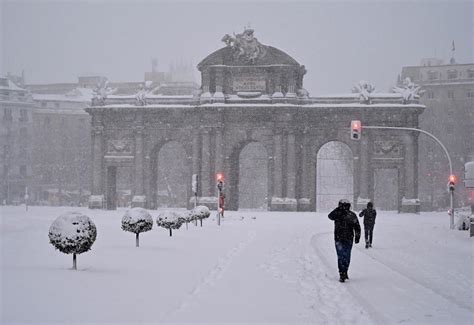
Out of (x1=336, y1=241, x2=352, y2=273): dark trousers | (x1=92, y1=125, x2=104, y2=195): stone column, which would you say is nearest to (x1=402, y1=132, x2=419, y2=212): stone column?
(x1=92, y1=125, x2=104, y2=195): stone column

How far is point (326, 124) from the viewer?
55.2 metres

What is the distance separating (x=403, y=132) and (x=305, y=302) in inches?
1797

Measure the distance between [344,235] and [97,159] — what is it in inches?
1816

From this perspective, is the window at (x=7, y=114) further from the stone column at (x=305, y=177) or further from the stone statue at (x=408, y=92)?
the stone statue at (x=408, y=92)

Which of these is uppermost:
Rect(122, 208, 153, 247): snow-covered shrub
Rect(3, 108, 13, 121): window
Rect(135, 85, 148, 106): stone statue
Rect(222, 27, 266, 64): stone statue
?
Rect(222, 27, 266, 64): stone statue

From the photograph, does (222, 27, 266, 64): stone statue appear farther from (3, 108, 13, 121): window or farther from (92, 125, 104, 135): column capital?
(3, 108, 13, 121): window

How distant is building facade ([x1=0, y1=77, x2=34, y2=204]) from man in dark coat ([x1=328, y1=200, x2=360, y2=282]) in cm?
7352

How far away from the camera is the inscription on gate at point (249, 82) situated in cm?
5472

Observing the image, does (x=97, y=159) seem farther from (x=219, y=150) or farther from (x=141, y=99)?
(x=219, y=150)

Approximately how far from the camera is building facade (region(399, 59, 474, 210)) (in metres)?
80.6

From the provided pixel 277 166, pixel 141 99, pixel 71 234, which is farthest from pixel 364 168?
pixel 71 234

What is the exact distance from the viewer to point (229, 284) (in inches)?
498

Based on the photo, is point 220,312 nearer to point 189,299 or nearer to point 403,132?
point 189,299

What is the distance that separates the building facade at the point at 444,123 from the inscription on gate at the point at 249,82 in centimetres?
3393
